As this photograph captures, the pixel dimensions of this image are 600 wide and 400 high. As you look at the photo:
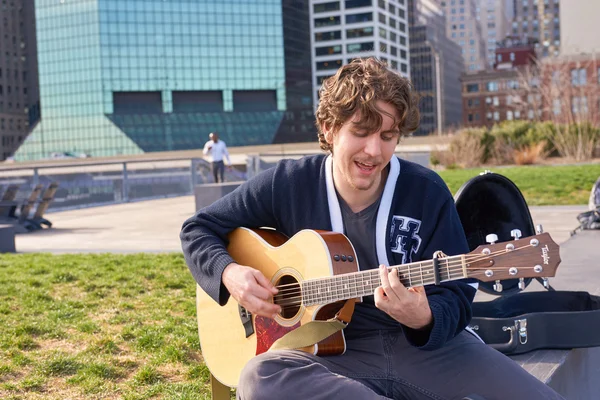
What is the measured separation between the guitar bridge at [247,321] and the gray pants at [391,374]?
1.15ft

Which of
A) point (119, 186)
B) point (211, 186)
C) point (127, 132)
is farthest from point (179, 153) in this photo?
point (211, 186)

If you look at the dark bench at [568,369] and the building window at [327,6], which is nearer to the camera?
the dark bench at [568,369]

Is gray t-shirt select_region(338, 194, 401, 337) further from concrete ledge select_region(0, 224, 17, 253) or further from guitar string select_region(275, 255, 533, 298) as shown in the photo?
concrete ledge select_region(0, 224, 17, 253)

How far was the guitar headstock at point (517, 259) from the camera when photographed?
2252mm

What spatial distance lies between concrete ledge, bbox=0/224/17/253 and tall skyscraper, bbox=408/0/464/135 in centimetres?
13257

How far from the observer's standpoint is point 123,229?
13.9 metres

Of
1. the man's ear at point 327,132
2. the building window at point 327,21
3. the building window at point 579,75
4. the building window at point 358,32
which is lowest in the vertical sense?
the man's ear at point 327,132

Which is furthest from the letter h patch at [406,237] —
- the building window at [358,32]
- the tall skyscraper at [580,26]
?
the building window at [358,32]

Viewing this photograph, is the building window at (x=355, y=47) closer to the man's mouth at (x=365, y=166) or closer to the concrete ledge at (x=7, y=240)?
the concrete ledge at (x=7, y=240)

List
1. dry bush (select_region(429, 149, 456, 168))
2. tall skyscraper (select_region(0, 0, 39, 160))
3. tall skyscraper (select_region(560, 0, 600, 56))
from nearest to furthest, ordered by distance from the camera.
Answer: dry bush (select_region(429, 149, 456, 168)) < tall skyscraper (select_region(560, 0, 600, 56)) < tall skyscraper (select_region(0, 0, 39, 160))

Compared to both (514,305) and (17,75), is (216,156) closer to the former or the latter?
(514,305)

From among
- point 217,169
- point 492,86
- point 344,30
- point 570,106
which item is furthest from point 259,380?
point 344,30

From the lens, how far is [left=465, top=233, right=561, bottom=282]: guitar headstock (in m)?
2.25

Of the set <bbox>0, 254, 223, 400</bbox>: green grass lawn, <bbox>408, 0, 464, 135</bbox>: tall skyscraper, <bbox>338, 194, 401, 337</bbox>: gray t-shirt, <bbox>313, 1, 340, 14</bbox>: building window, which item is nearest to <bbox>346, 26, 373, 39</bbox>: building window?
<bbox>313, 1, 340, 14</bbox>: building window
